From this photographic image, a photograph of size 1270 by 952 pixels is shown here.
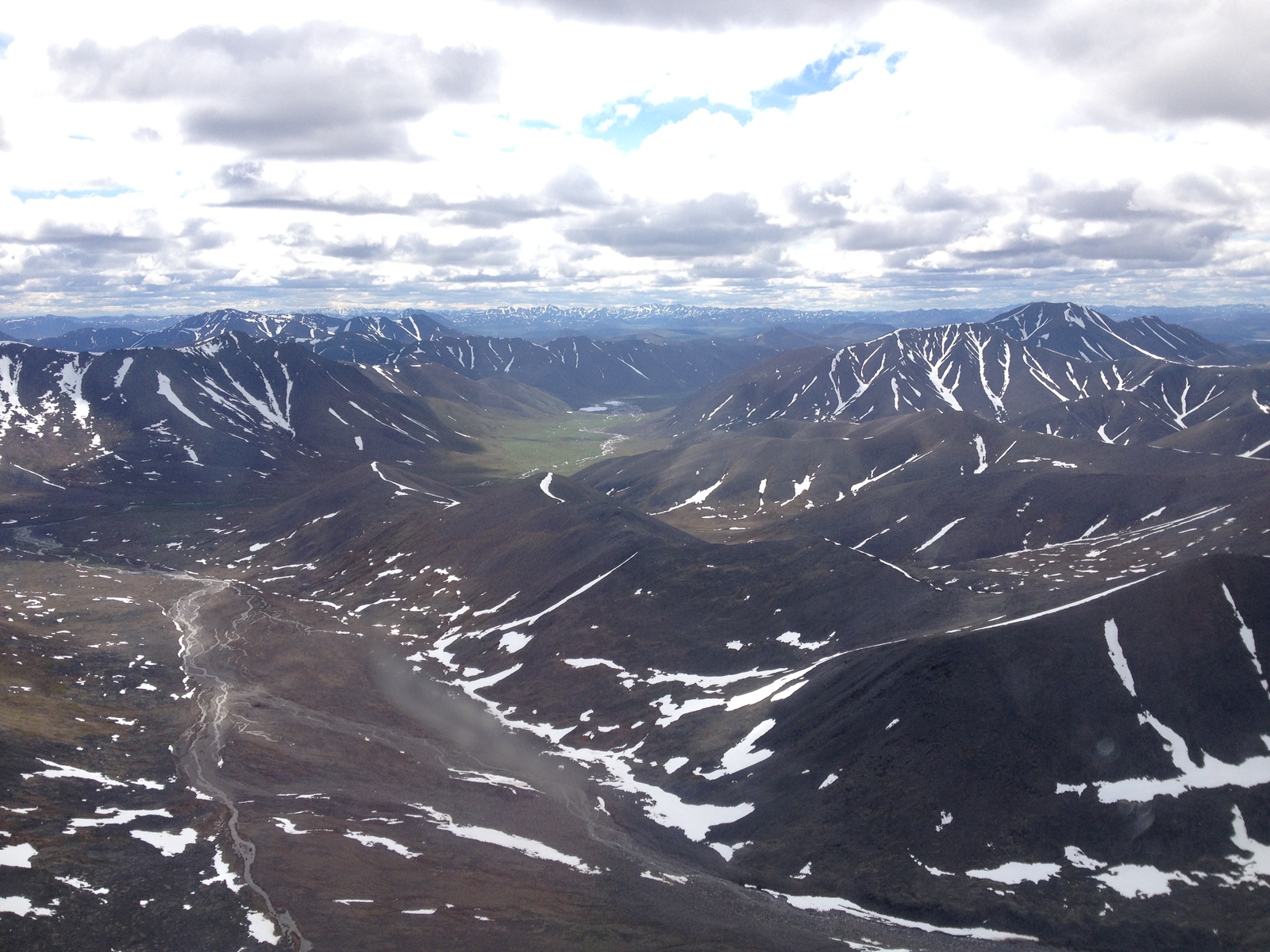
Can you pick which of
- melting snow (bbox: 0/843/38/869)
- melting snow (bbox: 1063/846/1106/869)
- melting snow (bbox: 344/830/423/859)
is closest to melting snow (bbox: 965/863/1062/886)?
melting snow (bbox: 1063/846/1106/869)

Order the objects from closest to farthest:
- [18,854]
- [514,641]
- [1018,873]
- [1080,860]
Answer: [18,854] < [1018,873] < [1080,860] < [514,641]

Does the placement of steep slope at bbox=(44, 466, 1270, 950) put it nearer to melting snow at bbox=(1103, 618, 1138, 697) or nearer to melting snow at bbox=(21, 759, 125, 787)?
melting snow at bbox=(1103, 618, 1138, 697)

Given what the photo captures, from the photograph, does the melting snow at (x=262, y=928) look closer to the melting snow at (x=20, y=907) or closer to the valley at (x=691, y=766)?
the valley at (x=691, y=766)

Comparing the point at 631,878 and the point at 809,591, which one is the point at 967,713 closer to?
the point at 631,878

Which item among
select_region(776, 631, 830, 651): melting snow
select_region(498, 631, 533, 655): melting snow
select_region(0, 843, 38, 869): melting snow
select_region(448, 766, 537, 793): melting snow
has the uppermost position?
select_region(0, 843, 38, 869): melting snow

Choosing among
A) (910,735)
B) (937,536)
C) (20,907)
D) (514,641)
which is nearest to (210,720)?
(514,641)

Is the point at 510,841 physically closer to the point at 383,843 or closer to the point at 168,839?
the point at 383,843

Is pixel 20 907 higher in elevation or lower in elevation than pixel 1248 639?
lower

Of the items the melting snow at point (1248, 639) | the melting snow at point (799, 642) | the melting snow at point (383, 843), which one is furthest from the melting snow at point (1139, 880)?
the melting snow at point (383, 843)

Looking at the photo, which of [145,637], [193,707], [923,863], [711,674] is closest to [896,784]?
[923,863]

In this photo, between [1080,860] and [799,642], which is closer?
[1080,860]

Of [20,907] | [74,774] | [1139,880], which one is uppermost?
[20,907]
